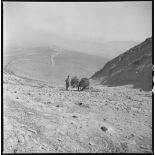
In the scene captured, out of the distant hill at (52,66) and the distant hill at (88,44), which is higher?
the distant hill at (88,44)

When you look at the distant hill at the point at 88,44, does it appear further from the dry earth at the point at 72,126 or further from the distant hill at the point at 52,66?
the dry earth at the point at 72,126

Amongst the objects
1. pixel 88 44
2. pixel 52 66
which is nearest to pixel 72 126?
pixel 52 66

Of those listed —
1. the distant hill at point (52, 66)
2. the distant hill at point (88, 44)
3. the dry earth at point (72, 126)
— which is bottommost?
the dry earth at point (72, 126)

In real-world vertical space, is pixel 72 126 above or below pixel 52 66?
below

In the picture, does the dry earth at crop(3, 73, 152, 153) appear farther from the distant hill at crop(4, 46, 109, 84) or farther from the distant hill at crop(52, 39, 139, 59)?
the distant hill at crop(52, 39, 139, 59)

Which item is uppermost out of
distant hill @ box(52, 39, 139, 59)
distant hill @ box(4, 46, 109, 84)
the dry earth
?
distant hill @ box(52, 39, 139, 59)

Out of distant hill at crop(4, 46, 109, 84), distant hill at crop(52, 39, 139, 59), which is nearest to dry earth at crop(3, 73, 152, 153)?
distant hill at crop(4, 46, 109, 84)

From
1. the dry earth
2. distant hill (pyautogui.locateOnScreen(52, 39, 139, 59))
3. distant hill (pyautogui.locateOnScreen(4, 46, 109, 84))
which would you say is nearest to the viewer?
the dry earth

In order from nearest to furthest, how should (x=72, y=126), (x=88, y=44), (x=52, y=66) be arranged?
1. (x=72, y=126)
2. (x=88, y=44)
3. (x=52, y=66)

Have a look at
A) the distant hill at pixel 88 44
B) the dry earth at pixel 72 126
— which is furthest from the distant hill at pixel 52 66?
the dry earth at pixel 72 126

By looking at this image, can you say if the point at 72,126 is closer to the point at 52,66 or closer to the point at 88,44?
the point at 52,66
